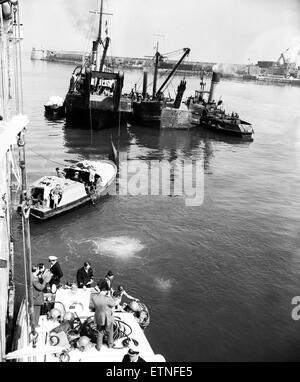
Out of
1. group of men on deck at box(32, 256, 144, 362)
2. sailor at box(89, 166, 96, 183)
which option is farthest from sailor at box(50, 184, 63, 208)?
group of men on deck at box(32, 256, 144, 362)

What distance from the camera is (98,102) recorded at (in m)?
51.3

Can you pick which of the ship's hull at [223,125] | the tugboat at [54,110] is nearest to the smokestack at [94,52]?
the tugboat at [54,110]

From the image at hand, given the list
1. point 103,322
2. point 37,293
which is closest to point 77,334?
point 103,322

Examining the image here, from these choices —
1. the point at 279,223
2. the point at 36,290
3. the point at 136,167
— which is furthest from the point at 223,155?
the point at 36,290

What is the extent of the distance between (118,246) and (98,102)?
3323cm

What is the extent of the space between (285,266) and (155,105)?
39754 millimetres

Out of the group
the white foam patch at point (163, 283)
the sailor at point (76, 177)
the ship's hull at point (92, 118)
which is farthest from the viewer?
the ship's hull at point (92, 118)

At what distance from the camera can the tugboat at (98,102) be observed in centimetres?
5092

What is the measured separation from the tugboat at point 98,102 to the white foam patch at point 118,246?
31.5 metres

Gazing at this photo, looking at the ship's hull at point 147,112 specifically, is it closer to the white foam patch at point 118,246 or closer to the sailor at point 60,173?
the sailor at point 60,173
